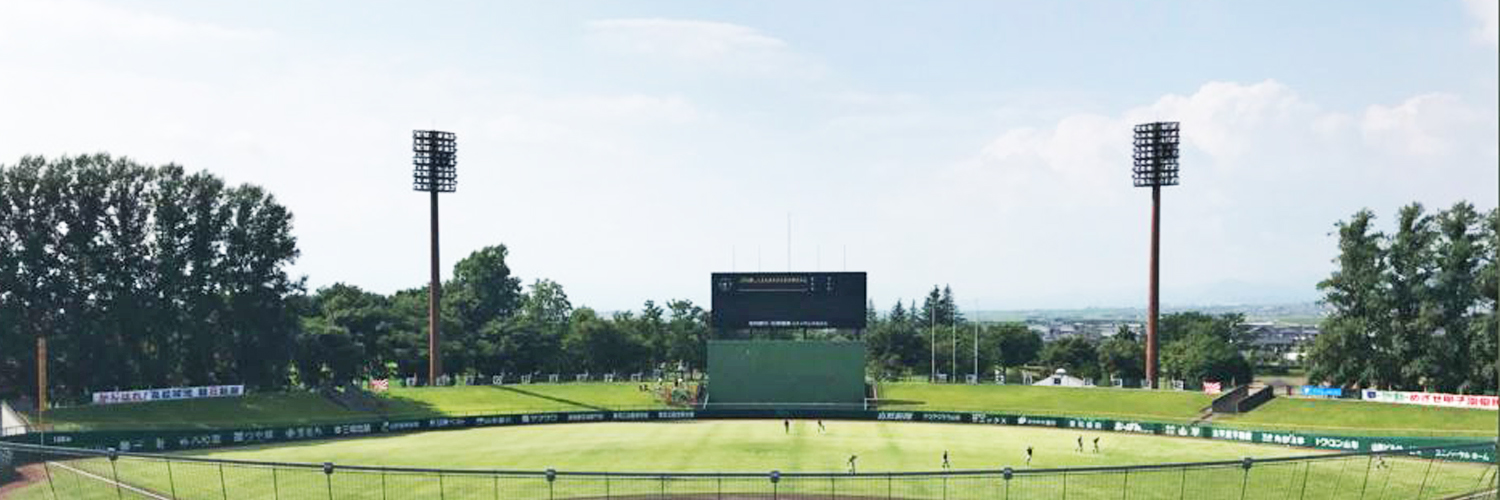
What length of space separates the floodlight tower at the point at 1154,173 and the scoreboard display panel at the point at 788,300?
92.1 ft

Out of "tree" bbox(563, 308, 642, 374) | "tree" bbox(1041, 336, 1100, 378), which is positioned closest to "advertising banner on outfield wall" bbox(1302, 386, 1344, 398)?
"tree" bbox(1041, 336, 1100, 378)

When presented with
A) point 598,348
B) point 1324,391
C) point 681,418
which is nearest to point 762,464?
point 681,418

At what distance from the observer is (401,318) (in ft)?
405

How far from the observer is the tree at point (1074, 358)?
157 m

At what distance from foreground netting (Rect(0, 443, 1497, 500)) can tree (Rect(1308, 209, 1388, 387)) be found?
126ft

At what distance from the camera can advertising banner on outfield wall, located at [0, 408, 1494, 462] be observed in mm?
70438

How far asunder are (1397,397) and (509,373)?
9046 cm

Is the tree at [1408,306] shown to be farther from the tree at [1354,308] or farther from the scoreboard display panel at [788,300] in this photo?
the scoreboard display panel at [788,300]

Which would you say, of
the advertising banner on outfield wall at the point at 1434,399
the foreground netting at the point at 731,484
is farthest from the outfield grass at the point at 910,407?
the foreground netting at the point at 731,484

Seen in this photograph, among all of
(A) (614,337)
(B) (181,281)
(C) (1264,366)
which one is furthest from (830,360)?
(C) (1264,366)

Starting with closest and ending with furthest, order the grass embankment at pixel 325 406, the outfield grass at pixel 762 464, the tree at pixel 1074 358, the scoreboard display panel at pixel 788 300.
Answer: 1. the outfield grass at pixel 762 464
2. the grass embankment at pixel 325 406
3. the scoreboard display panel at pixel 788 300
4. the tree at pixel 1074 358

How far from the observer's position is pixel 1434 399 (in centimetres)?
8644

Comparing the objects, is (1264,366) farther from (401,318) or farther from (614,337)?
(401,318)

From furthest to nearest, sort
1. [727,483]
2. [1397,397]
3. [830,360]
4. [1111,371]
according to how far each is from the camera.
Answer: [1111,371] < [830,360] < [1397,397] < [727,483]
